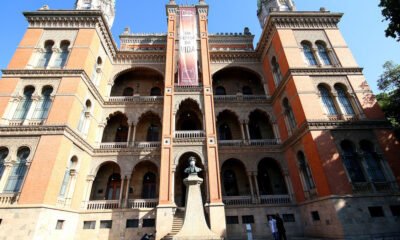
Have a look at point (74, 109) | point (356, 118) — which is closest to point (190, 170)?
point (74, 109)

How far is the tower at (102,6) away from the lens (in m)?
22.3

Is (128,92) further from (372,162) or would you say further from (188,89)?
(372,162)

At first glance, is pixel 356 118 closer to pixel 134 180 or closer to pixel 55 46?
pixel 134 180

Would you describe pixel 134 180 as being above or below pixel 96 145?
below

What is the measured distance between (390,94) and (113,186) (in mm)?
25617

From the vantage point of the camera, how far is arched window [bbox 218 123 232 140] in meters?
21.4

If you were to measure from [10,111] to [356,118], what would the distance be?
24556mm

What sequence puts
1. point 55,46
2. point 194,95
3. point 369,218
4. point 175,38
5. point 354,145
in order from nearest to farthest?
point 369,218
point 354,145
point 55,46
point 194,95
point 175,38

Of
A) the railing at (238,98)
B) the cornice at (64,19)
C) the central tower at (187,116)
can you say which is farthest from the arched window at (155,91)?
the cornice at (64,19)

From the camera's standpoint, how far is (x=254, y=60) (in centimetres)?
2314

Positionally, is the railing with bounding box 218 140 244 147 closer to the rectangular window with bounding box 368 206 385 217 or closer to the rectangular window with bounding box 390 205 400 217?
the rectangular window with bounding box 368 206 385 217

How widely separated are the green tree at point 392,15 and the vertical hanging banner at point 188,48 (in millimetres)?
13520

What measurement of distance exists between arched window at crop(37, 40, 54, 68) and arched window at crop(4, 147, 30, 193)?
7409 millimetres

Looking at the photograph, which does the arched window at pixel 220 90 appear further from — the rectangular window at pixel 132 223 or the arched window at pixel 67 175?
the arched window at pixel 67 175
